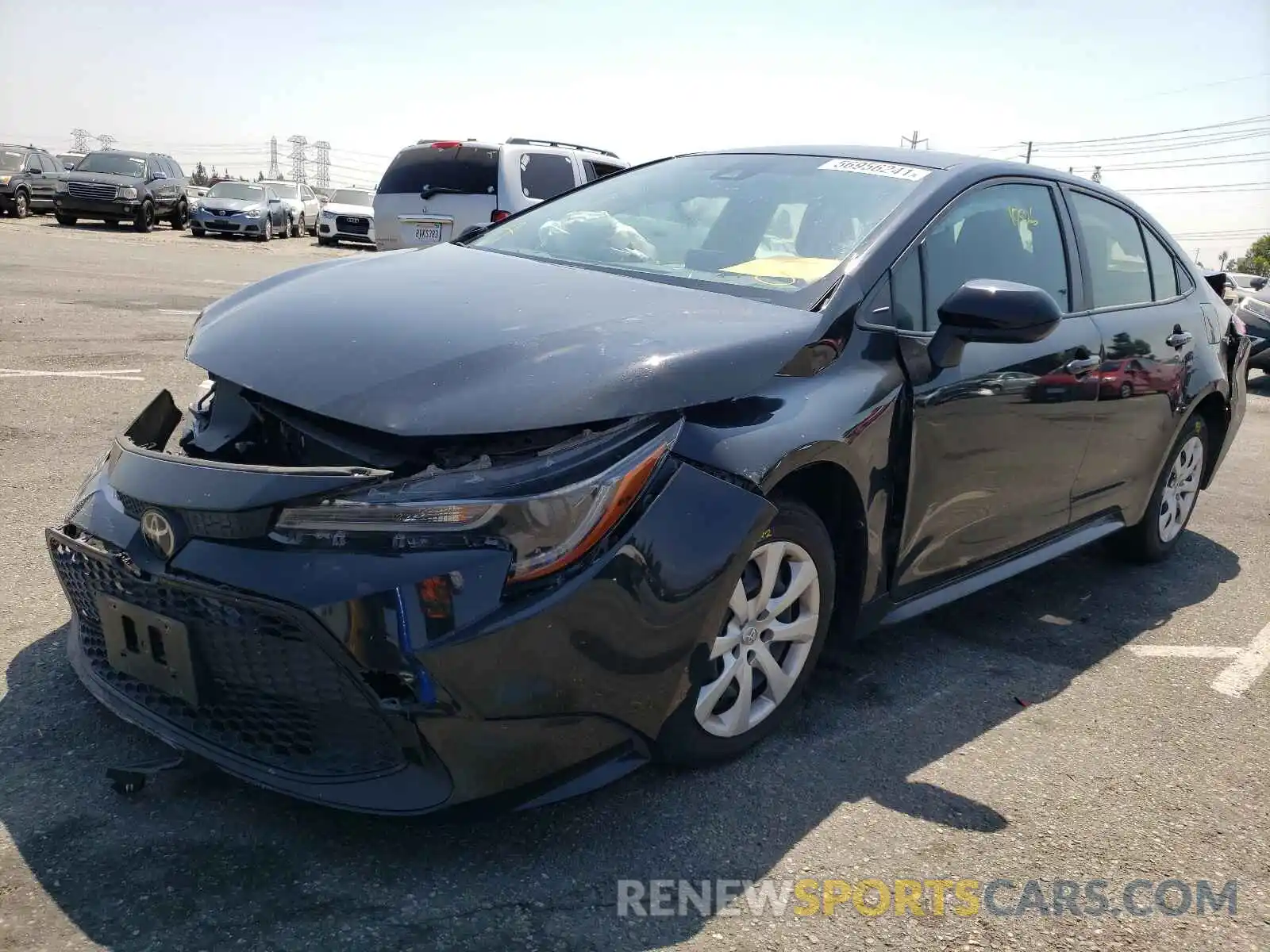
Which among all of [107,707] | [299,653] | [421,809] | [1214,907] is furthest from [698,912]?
[107,707]

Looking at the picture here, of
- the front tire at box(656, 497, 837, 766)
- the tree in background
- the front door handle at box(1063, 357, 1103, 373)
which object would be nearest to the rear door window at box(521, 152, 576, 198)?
the front door handle at box(1063, 357, 1103, 373)

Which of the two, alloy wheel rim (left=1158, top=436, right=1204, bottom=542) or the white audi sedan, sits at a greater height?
the white audi sedan

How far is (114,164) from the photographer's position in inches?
968

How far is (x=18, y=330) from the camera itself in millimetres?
8188

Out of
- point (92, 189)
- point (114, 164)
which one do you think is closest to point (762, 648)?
point (92, 189)

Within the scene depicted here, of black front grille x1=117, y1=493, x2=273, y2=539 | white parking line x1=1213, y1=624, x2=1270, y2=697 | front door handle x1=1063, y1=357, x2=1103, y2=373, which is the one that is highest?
front door handle x1=1063, y1=357, x2=1103, y2=373

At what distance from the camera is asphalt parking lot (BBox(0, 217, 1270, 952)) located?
2.18m

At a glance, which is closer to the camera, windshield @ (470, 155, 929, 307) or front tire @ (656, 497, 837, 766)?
front tire @ (656, 497, 837, 766)

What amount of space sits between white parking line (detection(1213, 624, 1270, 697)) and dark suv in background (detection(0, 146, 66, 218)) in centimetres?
2650

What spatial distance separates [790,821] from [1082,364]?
6.57ft

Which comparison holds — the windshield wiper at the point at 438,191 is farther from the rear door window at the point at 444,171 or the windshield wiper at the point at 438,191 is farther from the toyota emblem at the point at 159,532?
the toyota emblem at the point at 159,532

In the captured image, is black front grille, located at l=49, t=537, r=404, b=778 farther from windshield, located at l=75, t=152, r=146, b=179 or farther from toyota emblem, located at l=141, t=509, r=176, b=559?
windshield, located at l=75, t=152, r=146, b=179

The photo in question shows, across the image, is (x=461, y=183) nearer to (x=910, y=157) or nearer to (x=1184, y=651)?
(x=910, y=157)

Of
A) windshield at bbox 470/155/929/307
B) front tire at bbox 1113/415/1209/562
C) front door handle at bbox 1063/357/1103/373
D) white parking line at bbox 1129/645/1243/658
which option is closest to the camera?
windshield at bbox 470/155/929/307
